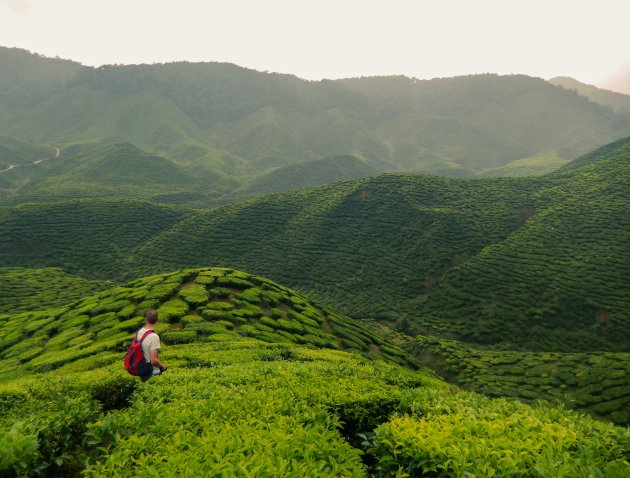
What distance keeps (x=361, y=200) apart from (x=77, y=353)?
184 feet

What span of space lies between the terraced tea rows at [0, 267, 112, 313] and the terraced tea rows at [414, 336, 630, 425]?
108 feet

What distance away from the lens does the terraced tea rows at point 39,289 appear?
32.9m

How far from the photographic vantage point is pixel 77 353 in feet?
51.8

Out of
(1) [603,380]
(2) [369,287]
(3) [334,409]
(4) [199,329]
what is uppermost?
(3) [334,409]

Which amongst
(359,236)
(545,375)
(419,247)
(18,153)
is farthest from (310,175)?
(545,375)

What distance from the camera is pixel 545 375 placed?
2450 cm

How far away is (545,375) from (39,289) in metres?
45.1

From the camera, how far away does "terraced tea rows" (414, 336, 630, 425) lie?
68.0 ft

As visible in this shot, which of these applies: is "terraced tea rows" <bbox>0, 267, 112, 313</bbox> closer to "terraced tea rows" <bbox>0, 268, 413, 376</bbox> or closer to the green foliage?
"terraced tea rows" <bbox>0, 268, 413, 376</bbox>

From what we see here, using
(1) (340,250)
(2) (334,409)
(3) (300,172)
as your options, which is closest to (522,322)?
(1) (340,250)

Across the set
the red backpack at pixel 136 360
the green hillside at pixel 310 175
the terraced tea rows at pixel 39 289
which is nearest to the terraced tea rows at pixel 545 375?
the red backpack at pixel 136 360

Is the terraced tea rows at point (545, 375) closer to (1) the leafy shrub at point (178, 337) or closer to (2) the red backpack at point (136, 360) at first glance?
(1) the leafy shrub at point (178, 337)

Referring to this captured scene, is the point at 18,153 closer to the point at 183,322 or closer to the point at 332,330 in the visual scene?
the point at 183,322

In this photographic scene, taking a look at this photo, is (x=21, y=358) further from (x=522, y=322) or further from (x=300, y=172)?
A: (x=300, y=172)
